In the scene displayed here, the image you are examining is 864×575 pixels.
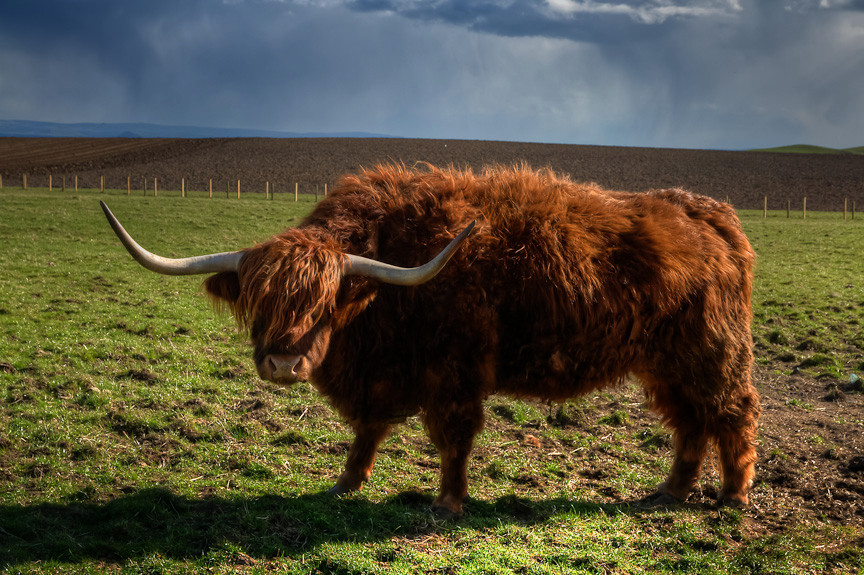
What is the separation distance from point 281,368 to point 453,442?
1395 mm

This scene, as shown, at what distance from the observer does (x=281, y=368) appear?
3.83m

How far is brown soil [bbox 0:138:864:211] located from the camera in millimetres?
44094

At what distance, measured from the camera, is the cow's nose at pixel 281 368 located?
12.6 ft

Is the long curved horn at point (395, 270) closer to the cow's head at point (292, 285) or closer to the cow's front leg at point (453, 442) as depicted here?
the cow's head at point (292, 285)

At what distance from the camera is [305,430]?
6215 mm

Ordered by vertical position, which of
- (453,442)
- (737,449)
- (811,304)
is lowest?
(737,449)

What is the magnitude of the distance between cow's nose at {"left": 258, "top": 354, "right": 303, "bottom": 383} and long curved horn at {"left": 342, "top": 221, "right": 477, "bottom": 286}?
63cm

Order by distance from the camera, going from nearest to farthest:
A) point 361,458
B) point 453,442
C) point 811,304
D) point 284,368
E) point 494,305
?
point 284,368, point 494,305, point 453,442, point 361,458, point 811,304

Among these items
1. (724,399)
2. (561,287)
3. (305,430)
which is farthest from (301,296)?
(724,399)

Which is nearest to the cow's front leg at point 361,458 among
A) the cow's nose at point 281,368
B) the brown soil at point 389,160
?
the cow's nose at point 281,368

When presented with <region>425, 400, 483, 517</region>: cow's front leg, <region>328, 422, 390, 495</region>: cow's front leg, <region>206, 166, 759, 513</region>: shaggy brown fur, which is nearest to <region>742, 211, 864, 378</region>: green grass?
<region>206, 166, 759, 513</region>: shaggy brown fur

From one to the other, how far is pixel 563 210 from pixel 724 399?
181 cm

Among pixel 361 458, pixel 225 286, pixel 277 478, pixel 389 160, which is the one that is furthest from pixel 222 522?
pixel 389 160

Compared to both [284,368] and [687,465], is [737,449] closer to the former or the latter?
[687,465]
